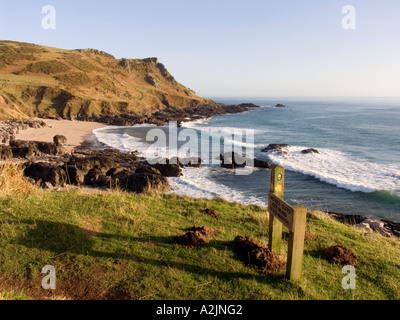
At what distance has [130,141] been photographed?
1447 inches

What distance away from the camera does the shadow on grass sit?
5098mm

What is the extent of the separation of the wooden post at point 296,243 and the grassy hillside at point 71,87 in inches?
1766

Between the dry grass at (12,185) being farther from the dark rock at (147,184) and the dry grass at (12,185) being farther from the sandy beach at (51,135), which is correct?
the sandy beach at (51,135)

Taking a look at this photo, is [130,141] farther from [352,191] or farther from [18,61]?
[18,61]

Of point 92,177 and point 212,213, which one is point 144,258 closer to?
point 212,213

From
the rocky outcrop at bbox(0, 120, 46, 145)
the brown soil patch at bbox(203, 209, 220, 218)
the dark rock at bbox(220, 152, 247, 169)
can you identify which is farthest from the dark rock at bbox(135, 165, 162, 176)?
the rocky outcrop at bbox(0, 120, 46, 145)

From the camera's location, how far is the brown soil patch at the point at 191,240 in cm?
614

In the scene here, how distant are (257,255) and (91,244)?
3362mm

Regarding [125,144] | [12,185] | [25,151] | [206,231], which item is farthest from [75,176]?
[125,144]

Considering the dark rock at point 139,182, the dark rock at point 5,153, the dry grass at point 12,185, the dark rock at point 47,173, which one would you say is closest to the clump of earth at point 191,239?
the dry grass at point 12,185

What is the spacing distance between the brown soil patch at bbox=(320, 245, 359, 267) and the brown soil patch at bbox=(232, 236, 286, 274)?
1302 millimetres

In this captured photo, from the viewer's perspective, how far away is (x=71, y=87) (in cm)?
6341
